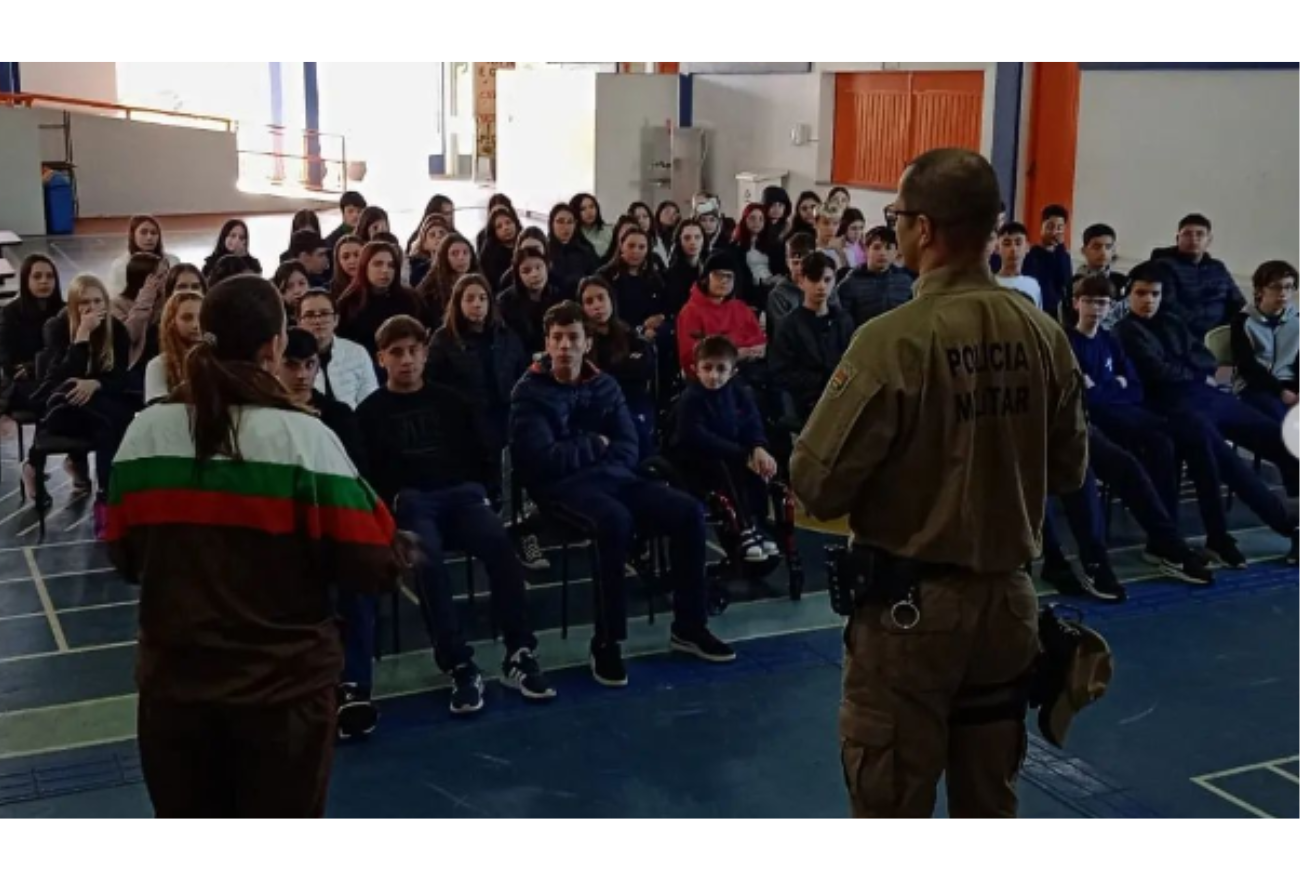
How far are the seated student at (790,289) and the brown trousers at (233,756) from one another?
579 cm

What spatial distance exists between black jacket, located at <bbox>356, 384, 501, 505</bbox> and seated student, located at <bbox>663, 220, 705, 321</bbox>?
3.75 meters

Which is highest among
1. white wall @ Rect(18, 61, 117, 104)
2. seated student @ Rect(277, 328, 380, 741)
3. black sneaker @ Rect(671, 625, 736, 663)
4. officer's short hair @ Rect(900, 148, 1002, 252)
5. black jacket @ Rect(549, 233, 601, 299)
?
A: white wall @ Rect(18, 61, 117, 104)

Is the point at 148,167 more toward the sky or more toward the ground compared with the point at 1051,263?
more toward the sky

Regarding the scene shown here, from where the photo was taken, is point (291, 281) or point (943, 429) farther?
point (291, 281)

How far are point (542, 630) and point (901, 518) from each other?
3227mm

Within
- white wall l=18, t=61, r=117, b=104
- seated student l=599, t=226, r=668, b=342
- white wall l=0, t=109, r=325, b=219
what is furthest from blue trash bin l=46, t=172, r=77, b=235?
seated student l=599, t=226, r=668, b=342

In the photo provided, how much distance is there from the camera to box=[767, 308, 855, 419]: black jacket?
23.6 ft

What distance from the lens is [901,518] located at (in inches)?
114

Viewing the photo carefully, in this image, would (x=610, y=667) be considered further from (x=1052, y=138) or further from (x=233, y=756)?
(x=1052, y=138)

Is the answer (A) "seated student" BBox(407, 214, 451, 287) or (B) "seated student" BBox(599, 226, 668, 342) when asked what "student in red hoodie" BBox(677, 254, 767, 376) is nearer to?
(B) "seated student" BBox(599, 226, 668, 342)

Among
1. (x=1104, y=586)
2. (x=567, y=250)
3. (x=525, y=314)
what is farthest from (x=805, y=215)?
(x=1104, y=586)

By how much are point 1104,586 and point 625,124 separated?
12970 mm

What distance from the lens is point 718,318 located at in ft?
26.0

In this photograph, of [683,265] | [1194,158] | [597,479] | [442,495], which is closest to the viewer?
[442,495]
